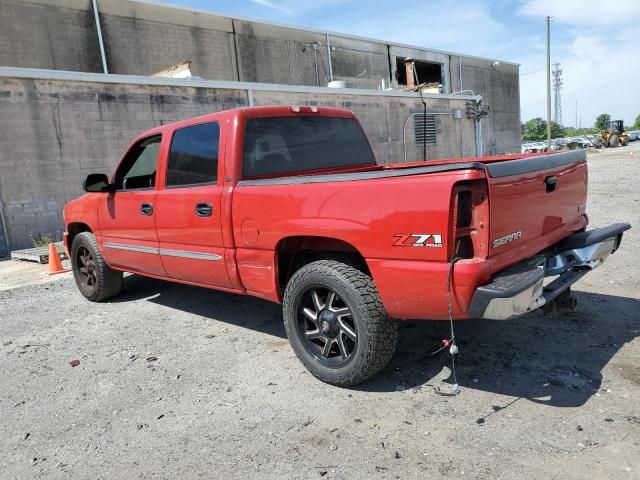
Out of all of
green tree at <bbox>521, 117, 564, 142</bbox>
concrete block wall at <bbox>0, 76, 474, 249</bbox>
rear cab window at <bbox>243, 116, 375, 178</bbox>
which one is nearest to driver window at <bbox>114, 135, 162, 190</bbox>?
rear cab window at <bbox>243, 116, 375, 178</bbox>

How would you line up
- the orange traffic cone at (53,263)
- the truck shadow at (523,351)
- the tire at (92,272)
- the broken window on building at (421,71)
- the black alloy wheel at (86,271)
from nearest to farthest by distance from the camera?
the truck shadow at (523,351)
the tire at (92,272)
the black alloy wheel at (86,271)
the orange traffic cone at (53,263)
the broken window on building at (421,71)

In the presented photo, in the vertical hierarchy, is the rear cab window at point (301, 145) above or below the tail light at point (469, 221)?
above

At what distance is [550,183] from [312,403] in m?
2.10

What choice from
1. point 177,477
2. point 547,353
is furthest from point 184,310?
point 547,353

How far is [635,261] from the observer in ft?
18.9

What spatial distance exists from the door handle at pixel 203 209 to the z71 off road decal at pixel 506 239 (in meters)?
2.16

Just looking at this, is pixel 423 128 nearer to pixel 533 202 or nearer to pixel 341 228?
pixel 533 202

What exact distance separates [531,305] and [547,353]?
1.01 metres

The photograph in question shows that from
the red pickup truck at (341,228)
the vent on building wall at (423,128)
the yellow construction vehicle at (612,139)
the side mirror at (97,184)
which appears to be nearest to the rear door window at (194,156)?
the red pickup truck at (341,228)

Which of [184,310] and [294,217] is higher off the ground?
[294,217]

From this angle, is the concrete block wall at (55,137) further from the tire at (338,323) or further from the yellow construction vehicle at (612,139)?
the yellow construction vehicle at (612,139)

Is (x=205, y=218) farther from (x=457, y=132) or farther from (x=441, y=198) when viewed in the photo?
(x=457, y=132)

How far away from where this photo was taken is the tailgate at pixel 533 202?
2.76 m

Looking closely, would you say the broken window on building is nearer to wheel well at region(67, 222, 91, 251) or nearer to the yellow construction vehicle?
the yellow construction vehicle
